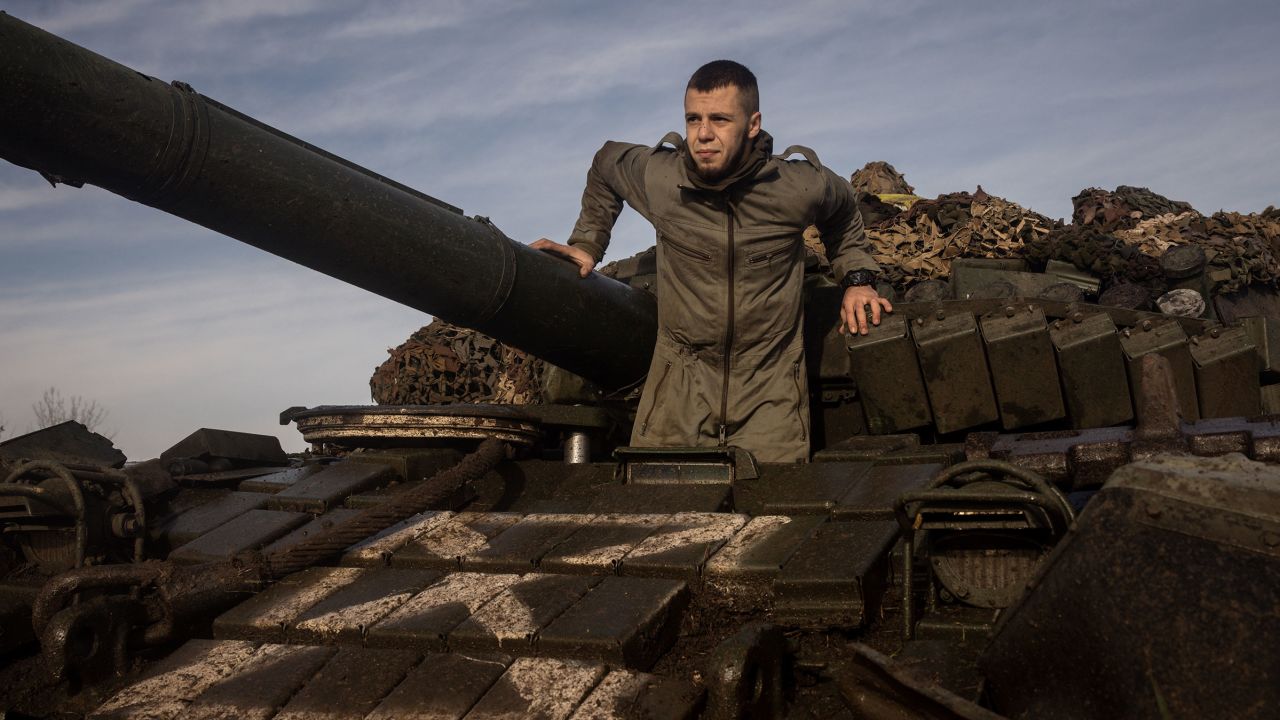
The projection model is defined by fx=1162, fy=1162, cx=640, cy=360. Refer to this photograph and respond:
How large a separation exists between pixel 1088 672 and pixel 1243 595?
352 mm

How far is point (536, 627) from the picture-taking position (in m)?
3.35

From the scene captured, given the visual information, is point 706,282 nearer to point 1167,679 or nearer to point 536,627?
point 536,627

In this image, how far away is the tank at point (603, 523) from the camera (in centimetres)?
238

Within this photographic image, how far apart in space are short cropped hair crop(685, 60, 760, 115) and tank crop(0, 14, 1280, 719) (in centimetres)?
105

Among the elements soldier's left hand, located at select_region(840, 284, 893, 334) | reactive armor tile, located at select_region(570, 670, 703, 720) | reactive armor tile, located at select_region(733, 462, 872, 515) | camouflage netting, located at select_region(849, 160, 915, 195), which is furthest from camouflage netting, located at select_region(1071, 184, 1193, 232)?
reactive armor tile, located at select_region(570, 670, 703, 720)

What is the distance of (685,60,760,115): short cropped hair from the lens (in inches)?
210

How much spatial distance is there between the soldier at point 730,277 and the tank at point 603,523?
11.5 inches

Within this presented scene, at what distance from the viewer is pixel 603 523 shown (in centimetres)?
421

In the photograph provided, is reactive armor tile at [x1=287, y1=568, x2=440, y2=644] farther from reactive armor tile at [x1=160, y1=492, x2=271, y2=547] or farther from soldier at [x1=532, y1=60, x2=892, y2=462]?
soldier at [x1=532, y1=60, x2=892, y2=462]

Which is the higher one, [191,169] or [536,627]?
[191,169]

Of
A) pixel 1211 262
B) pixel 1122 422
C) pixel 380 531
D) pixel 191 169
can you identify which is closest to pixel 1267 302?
pixel 1211 262

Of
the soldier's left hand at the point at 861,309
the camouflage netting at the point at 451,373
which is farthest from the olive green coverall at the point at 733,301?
the camouflage netting at the point at 451,373

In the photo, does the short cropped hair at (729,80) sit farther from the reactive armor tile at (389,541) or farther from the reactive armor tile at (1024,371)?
the reactive armor tile at (389,541)

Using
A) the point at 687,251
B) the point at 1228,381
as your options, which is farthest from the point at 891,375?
the point at 1228,381
